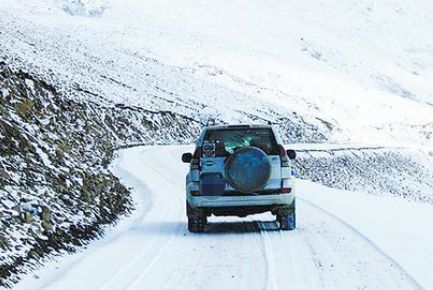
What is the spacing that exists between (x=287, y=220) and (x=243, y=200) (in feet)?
3.01

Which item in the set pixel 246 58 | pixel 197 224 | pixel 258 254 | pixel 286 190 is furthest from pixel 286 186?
pixel 246 58

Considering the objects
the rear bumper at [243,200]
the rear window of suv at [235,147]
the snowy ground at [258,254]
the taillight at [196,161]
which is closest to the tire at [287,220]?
the snowy ground at [258,254]

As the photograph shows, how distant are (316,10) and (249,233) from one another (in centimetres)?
9496

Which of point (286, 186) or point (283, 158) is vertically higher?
point (283, 158)

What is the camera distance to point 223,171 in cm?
1271

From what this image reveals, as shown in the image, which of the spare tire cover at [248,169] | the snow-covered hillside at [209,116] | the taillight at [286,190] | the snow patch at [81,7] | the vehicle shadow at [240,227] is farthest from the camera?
the snow patch at [81,7]

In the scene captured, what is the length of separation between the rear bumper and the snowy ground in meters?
0.51

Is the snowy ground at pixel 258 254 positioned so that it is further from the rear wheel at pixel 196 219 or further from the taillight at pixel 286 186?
the taillight at pixel 286 186

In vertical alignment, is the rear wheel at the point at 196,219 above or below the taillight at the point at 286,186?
below

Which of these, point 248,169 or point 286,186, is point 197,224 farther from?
point 286,186

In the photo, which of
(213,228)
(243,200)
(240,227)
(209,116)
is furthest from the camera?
(209,116)

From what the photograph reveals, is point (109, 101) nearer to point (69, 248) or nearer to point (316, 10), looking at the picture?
point (69, 248)

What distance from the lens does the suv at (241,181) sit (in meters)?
12.5

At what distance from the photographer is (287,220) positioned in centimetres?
1311
